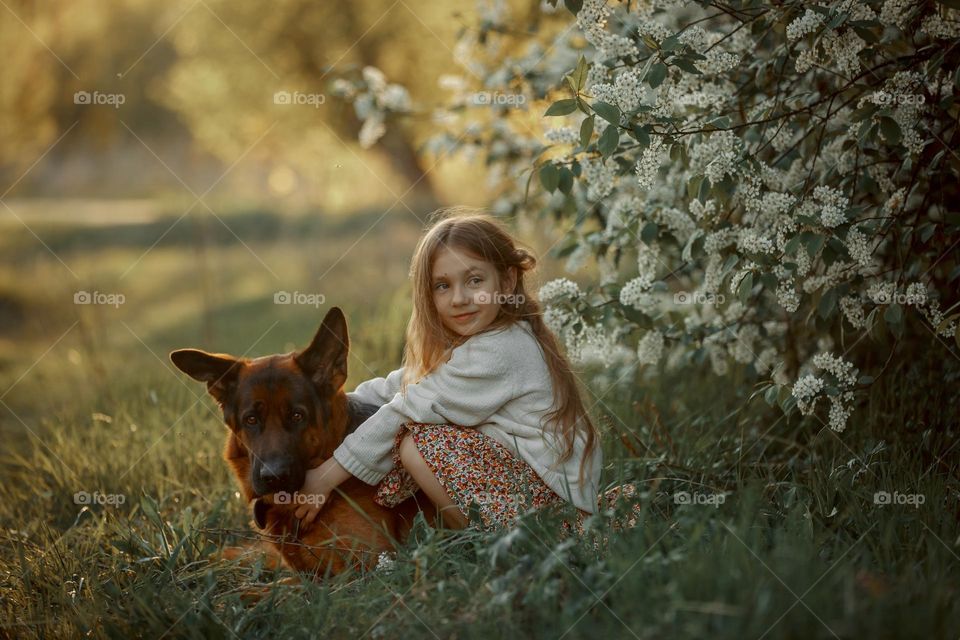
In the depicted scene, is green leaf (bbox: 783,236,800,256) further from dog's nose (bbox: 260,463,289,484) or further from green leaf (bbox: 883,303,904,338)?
dog's nose (bbox: 260,463,289,484)

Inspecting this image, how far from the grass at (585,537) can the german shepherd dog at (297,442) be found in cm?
18

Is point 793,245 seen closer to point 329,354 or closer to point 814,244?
point 814,244

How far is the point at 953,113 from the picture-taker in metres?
3.68

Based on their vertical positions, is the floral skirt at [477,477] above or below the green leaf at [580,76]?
below

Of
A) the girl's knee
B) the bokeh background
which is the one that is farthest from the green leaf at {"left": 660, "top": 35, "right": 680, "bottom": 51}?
the bokeh background

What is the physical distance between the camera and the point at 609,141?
3.23m

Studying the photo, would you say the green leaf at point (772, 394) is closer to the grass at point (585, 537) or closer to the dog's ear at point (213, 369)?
the grass at point (585, 537)

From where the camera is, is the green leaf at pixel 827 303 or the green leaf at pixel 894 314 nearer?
the green leaf at pixel 894 314

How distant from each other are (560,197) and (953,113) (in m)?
2.37

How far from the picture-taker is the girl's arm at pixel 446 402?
139 inches

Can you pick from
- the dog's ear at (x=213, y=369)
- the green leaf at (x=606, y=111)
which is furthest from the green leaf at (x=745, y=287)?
the dog's ear at (x=213, y=369)

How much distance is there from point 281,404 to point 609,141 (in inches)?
65.3

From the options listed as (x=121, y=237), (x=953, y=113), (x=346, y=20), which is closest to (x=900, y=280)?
(x=953, y=113)

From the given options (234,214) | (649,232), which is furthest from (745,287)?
(234,214)
